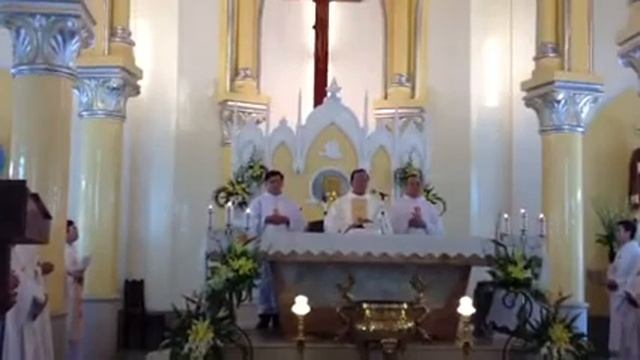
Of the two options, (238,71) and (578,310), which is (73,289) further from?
(578,310)

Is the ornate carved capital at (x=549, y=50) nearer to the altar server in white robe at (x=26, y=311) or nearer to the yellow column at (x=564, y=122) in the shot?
the yellow column at (x=564, y=122)

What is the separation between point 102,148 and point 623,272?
21.6ft

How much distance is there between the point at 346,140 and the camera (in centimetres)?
1501

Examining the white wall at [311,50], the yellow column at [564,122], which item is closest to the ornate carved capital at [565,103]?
the yellow column at [564,122]

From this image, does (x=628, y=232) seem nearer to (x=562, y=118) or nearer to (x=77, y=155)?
(x=562, y=118)

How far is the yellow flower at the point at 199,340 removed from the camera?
8.53 metres

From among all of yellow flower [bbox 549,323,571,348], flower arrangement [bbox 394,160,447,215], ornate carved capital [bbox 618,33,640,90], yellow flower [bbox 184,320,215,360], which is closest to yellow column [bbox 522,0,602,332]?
flower arrangement [bbox 394,160,447,215]

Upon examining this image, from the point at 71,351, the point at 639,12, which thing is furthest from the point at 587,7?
the point at 71,351

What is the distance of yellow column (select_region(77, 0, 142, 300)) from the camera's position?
13.4 metres

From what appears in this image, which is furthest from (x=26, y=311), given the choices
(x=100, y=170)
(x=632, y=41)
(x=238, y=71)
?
(x=238, y=71)

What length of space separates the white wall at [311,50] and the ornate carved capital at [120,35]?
3243mm

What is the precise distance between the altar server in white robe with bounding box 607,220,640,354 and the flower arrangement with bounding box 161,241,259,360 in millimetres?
4784

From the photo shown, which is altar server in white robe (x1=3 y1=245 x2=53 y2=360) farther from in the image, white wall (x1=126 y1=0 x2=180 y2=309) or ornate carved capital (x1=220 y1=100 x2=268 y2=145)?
ornate carved capital (x1=220 y1=100 x2=268 y2=145)

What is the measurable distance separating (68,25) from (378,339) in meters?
3.93
